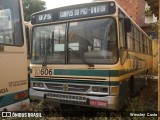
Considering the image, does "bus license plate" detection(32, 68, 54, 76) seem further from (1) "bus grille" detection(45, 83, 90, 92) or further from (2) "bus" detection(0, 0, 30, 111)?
(2) "bus" detection(0, 0, 30, 111)

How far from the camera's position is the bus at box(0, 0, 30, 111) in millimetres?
4969

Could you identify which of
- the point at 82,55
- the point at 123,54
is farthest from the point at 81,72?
the point at 123,54

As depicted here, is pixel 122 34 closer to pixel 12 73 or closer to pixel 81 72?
pixel 81 72

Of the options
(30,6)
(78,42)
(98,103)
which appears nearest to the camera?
(98,103)

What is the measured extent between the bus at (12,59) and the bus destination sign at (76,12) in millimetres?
1479

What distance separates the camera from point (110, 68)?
235 inches

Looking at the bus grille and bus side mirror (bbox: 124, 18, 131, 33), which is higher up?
bus side mirror (bbox: 124, 18, 131, 33)

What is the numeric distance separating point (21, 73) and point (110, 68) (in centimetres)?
212

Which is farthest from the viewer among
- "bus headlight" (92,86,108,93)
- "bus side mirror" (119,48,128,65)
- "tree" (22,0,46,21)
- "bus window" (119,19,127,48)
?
"tree" (22,0,46,21)

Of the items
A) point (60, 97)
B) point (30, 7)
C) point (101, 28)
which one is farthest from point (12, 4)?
point (30, 7)

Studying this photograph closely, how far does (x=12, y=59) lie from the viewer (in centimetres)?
519

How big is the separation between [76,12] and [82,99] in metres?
2.33

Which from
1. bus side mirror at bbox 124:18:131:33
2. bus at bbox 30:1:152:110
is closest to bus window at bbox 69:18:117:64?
bus at bbox 30:1:152:110

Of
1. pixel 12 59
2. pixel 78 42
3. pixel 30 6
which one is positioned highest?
pixel 30 6
